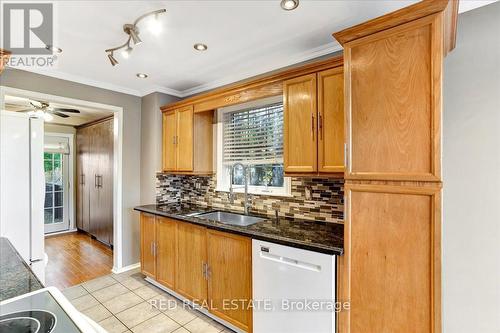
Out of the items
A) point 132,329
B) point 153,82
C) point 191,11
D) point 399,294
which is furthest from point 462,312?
point 153,82

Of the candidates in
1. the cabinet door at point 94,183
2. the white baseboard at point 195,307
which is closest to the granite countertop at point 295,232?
the white baseboard at point 195,307

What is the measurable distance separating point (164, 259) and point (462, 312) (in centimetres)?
262

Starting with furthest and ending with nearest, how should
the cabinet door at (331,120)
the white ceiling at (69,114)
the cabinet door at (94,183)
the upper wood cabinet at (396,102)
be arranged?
the cabinet door at (94,183), the white ceiling at (69,114), the cabinet door at (331,120), the upper wood cabinet at (396,102)

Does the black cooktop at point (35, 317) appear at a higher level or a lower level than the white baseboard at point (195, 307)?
higher

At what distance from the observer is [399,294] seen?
1399mm

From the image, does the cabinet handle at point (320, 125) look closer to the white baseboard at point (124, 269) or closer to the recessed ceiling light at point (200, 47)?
the recessed ceiling light at point (200, 47)

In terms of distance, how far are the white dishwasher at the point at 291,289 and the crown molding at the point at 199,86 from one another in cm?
172

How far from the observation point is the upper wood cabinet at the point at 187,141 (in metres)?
3.14

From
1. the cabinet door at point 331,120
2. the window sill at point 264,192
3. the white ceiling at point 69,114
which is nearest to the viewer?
the cabinet door at point 331,120

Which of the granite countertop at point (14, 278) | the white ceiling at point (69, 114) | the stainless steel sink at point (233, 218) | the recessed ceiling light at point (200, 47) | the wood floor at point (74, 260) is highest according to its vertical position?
the recessed ceiling light at point (200, 47)

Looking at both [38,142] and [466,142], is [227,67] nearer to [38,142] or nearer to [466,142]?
[38,142]

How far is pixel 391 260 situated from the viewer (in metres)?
1.42

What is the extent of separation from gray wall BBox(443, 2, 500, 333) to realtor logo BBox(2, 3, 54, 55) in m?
2.72

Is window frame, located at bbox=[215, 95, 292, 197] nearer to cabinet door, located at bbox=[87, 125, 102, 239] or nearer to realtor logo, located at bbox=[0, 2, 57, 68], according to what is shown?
realtor logo, located at bbox=[0, 2, 57, 68]
